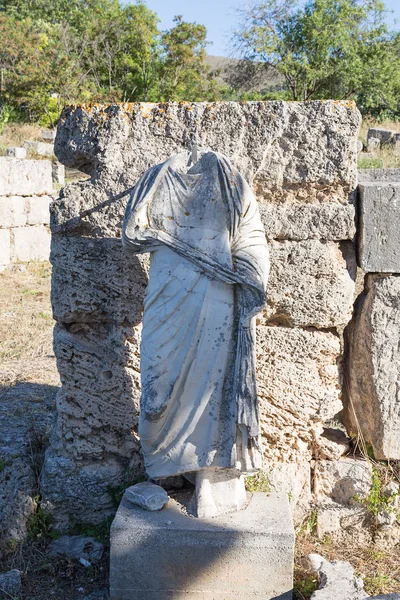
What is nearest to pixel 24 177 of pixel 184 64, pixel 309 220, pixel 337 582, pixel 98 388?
pixel 98 388

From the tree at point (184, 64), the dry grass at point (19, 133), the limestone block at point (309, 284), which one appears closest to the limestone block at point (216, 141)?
the limestone block at point (309, 284)

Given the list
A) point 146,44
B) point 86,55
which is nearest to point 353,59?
point 146,44

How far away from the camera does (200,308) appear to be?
2971 mm

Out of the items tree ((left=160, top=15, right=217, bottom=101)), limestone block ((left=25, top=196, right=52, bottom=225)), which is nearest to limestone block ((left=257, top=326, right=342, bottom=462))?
limestone block ((left=25, top=196, right=52, bottom=225))

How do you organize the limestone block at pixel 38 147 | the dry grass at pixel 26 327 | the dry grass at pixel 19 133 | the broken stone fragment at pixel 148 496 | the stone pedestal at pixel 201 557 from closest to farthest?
the stone pedestal at pixel 201 557 < the broken stone fragment at pixel 148 496 < the dry grass at pixel 26 327 < the limestone block at pixel 38 147 < the dry grass at pixel 19 133

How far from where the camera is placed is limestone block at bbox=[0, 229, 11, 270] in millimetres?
10609

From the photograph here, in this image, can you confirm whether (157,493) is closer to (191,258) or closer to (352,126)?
(191,258)

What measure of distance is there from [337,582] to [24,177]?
9057 millimetres

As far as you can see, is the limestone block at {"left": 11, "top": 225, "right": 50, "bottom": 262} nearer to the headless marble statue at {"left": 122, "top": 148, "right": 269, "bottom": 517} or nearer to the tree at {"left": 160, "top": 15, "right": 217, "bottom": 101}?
the headless marble statue at {"left": 122, "top": 148, "right": 269, "bottom": 517}

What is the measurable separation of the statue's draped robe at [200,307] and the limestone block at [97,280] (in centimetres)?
55

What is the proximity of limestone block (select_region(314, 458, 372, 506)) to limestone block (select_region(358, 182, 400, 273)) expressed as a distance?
1.14 meters

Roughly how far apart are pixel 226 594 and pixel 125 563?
0.50 meters

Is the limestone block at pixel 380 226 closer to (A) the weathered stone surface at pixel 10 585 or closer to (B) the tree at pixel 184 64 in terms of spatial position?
(A) the weathered stone surface at pixel 10 585

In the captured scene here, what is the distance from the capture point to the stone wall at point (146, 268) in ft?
11.6
